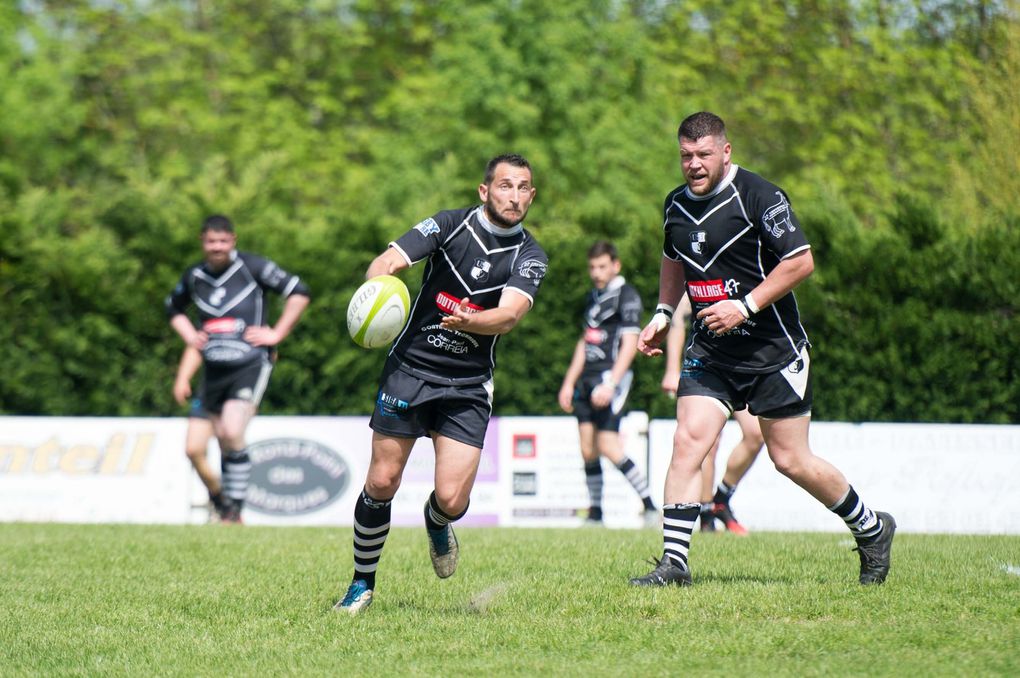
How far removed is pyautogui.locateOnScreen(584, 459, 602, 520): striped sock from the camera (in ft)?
41.0

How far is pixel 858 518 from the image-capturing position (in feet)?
21.4

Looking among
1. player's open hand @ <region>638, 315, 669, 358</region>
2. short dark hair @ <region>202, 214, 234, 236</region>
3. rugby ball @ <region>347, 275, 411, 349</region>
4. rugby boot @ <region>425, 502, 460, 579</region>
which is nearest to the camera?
rugby ball @ <region>347, 275, 411, 349</region>

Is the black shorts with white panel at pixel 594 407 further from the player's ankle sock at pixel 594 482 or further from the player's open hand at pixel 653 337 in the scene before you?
the player's open hand at pixel 653 337

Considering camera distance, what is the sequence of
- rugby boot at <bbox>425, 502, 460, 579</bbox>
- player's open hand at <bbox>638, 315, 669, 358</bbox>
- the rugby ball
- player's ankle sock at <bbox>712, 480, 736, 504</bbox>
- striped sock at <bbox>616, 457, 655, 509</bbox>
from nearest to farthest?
the rugby ball, rugby boot at <bbox>425, 502, 460, 579</bbox>, player's open hand at <bbox>638, 315, 669, 358</bbox>, player's ankle sock at <bbox>712, 480, 736, 504</bbox>, striped sock at <bbox>616, 457, 655, 509</bbox>

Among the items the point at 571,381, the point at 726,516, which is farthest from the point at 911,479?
the point at 571,381

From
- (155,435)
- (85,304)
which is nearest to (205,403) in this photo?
(155,435)

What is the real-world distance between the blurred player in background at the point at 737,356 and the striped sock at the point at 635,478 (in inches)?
221

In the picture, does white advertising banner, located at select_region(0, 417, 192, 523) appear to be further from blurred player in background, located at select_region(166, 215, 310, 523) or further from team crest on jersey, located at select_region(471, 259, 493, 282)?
team crest on jersey, located at select_region(471, 259, 493, 282)

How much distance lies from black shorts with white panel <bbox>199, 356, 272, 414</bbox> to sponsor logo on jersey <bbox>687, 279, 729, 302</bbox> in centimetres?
606

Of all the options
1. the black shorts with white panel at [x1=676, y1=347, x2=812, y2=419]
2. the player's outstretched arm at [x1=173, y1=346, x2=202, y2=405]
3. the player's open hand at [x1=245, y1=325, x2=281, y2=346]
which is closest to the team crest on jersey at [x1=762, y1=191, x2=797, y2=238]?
the black shorts with white panel at [x1=676, y1=347, x2=812, y2=419]

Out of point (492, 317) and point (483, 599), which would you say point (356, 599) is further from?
point (492, 317)

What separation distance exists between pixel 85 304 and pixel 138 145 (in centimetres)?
1848

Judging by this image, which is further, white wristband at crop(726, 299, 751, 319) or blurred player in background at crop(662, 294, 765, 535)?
blurred player in background at crop(662, 294, 765, 535)

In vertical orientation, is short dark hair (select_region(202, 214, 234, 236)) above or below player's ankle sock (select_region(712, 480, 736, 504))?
above
